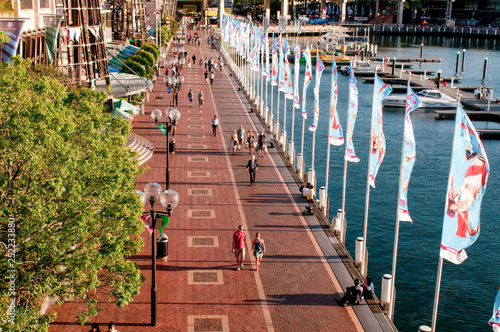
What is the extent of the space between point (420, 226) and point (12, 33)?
21581 mm

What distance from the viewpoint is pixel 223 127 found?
49750 millimetres

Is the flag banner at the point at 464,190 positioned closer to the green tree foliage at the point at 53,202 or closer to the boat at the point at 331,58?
the green tree foliage at the point at 53,202

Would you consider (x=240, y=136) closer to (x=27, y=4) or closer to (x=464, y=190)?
(x=27, y=4)

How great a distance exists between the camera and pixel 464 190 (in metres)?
17.1

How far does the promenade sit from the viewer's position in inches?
792

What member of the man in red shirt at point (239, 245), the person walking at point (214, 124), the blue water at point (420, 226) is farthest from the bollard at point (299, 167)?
the man in red shirt at point (239, 245)

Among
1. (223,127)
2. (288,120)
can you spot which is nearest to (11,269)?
(223,127)

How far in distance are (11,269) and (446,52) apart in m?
137

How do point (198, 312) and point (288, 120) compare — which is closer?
point (198, 312)

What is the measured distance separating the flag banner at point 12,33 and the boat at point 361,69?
76746mm

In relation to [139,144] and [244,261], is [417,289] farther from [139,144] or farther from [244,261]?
[139,144]

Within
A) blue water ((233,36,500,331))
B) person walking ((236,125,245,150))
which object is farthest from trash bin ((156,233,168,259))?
person walking ((236,125,245,150))

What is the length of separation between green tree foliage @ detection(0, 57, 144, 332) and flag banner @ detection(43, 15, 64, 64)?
18239 mm

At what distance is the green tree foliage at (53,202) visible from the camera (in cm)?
1482
